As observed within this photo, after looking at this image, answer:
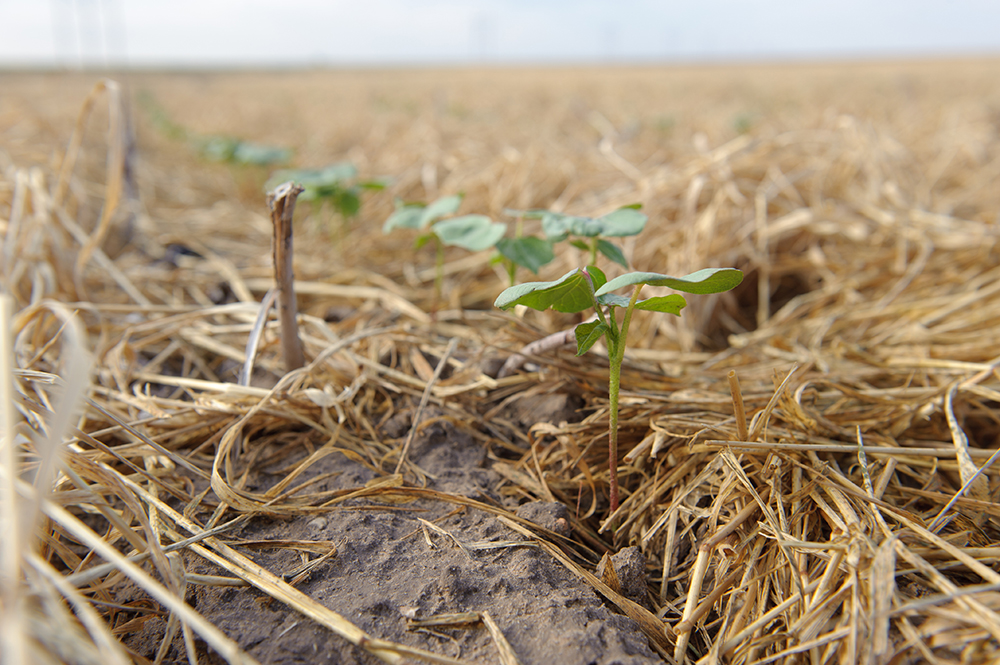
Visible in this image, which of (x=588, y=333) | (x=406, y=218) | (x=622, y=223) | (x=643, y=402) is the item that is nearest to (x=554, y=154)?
(x=406, y=218)

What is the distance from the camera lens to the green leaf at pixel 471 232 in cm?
116

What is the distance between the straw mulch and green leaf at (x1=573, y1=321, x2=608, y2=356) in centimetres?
25

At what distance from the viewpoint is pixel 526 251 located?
116cm

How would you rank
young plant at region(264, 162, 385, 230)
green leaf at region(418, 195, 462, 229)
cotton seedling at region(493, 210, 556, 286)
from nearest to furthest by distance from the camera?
cotton seedling at region(493, 210, 556, 286)
green leaf at region(418, 195, 462, 229)
young plant at region(264, 162, 385, 230)

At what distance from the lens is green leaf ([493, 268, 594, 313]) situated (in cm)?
73

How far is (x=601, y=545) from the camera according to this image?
36.9 inches

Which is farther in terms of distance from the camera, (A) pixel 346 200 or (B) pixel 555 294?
(A) pixel 346 200

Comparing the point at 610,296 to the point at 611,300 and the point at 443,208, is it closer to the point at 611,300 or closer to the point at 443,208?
the point at 611,300

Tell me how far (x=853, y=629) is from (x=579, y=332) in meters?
0.45

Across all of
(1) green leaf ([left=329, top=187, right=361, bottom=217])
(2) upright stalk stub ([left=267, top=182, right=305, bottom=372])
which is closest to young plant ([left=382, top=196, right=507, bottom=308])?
(2) upright stalk stub ([left=267, top=182, right=305, bottom=372])

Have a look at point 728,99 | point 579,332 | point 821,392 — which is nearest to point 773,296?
point 821,392

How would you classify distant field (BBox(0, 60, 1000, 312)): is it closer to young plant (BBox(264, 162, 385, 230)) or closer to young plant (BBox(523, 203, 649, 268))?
young plant (BBox(264, 162, 385, 230))

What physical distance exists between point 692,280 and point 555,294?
0.18m

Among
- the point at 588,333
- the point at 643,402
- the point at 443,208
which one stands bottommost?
the point at 643,402
